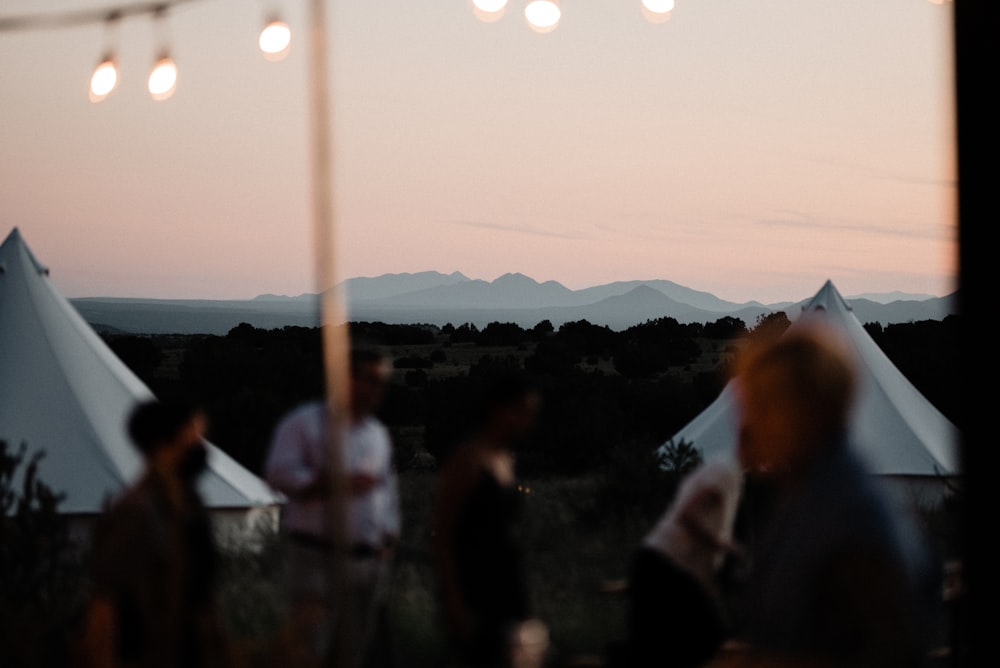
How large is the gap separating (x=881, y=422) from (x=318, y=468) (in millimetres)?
10780

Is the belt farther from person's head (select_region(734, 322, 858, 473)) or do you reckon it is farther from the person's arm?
person's head (select_region(734, 322, 858, 473))

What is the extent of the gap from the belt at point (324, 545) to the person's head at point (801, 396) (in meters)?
4.02

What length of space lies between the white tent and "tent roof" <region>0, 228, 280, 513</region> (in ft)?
19.4

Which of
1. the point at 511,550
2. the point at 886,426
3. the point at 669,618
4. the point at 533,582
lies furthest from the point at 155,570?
the point at 886,426

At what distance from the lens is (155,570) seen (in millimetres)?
5352

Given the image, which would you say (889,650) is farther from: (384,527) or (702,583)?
(384,527)

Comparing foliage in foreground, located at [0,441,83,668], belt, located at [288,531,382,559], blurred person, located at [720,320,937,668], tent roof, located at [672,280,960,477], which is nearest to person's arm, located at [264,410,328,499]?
belt, located at [288,531,382,559]

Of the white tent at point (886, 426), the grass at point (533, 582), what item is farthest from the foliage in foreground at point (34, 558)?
the white tent at point (886, 426)

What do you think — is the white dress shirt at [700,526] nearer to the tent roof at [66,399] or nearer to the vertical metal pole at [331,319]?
the vertical metal pole at [331,319]

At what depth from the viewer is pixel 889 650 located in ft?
7.50

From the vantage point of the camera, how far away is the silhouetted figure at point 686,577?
549 centimetres

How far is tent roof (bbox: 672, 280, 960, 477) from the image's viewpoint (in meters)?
15.4

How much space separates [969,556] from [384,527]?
3.60 meters

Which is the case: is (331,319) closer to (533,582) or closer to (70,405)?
(533,582)
